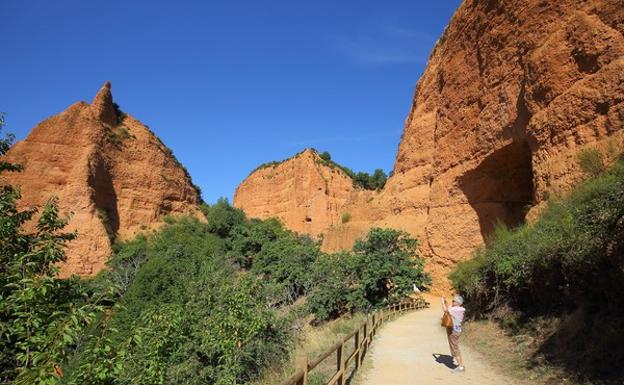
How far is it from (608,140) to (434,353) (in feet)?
32.5

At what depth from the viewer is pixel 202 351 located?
368 inches

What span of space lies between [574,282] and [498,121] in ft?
51.0

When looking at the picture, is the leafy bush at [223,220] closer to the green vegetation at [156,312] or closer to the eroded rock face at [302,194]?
the eroded rock face at [302,194]

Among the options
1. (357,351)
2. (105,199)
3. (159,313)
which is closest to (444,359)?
(357,351)

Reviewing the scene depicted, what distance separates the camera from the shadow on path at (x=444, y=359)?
9017 mm

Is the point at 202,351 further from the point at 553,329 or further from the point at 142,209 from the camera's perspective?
the point at 142,209

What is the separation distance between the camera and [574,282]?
8.47 meters

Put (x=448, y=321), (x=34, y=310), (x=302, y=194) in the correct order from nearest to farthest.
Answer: (x=34, y=310) → (x=448, y=321) → (x=302, y=194)

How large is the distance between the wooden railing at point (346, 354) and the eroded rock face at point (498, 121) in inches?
302

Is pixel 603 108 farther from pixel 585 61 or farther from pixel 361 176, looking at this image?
pixel 361 176

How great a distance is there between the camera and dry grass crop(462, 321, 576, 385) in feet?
23.4

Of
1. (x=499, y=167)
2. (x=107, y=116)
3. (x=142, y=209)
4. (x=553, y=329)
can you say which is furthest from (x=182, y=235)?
(x=553, y=329)

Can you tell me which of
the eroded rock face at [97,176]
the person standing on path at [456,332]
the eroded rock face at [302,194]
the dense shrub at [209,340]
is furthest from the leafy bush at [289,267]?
the eroded rock face at [302,194]

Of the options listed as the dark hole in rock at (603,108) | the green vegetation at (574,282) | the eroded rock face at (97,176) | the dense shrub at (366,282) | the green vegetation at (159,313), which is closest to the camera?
the green vegetation at (159,313)
